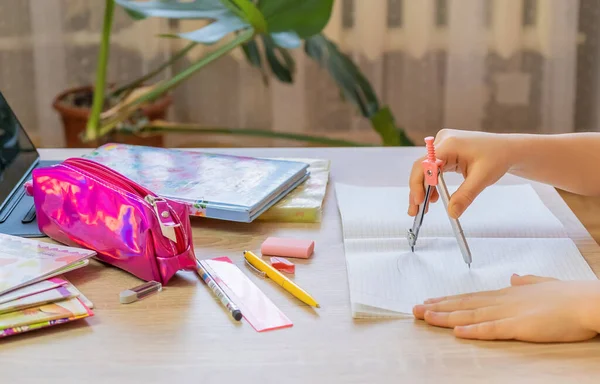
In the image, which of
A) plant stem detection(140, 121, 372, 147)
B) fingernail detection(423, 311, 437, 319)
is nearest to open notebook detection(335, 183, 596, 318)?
fingernail detection(423, 311, 437, 319)

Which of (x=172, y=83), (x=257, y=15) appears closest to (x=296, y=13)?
(x=257, y=15)

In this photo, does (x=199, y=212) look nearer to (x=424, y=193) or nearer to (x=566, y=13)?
(x=424, y=193)

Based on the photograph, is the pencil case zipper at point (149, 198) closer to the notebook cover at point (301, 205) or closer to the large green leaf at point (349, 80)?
the notebook cover at point (301, 205)

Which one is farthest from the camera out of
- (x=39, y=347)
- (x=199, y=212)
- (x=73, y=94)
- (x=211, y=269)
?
(x=73, y=94)

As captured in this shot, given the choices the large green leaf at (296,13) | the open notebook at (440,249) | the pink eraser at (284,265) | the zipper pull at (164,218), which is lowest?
the open notebook at (440,249)

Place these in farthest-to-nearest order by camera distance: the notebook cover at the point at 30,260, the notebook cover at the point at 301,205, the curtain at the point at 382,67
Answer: the curtain at the point at 382,67 → the notebook cover at the point at 301,205 → the notebook cover at the point at 30,260

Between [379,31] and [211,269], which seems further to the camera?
[379,31]

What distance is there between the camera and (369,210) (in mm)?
911

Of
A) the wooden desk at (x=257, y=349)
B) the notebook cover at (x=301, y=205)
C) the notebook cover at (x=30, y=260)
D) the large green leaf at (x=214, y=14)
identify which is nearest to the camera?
the wooden desk at (x=257, y=349)

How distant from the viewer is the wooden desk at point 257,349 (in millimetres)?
570

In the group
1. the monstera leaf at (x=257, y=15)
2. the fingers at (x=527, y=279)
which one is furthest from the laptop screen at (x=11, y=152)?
the fingers at (x=527, y=279)

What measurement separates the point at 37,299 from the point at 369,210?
39 centimetres

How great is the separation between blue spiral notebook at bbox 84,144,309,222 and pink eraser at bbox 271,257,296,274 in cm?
10

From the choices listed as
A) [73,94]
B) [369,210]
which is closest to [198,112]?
[73,94]
